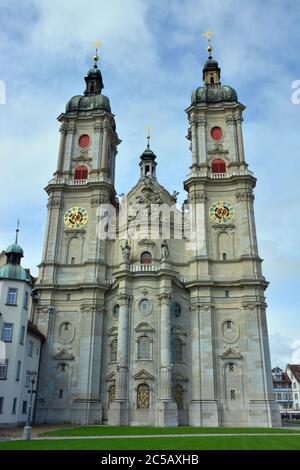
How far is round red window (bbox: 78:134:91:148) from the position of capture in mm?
66812

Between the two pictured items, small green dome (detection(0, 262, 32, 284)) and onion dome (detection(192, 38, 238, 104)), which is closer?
small green dome (detection(0, 262, 32, 284))

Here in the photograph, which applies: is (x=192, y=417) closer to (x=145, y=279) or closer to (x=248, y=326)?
(x=248, y=326)

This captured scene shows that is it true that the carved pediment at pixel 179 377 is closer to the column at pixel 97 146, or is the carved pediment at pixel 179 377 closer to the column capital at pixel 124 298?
the column capital at pixel 124 298

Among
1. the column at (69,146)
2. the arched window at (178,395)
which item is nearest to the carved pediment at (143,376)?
the arched window at (178,395)

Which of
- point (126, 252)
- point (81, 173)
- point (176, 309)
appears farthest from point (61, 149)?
point (176, 309)

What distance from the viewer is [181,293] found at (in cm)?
5562

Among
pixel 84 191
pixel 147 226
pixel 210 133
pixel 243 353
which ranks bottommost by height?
pixel 243 353

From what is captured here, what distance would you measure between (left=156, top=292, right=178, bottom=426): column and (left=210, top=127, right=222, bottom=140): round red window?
86.9 ft

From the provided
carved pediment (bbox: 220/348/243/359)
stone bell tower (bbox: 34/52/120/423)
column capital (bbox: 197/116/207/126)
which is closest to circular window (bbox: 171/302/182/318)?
carved pediment (bbox: 220/348/243/359)

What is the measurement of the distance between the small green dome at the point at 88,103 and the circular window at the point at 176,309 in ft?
107

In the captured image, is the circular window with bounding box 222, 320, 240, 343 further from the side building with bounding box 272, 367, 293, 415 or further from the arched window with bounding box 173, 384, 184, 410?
the side building with bounding box 272, 367, 293, 415

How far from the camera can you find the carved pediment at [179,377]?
5117 cm
